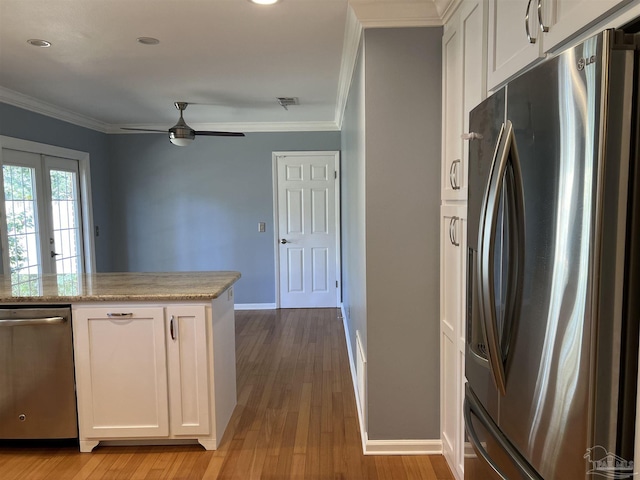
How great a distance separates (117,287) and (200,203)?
3.23 metres

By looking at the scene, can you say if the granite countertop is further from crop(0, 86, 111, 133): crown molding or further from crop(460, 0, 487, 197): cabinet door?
crop(0, 86, 111, 133): crown molding

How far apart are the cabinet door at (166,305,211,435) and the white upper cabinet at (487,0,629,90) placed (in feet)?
5.90

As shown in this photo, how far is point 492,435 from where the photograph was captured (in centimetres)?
134

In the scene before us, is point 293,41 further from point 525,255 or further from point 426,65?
point 525,255

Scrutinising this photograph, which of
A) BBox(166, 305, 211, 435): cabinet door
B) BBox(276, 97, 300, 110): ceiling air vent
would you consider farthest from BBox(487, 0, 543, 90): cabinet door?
BBox(276, 97, 300, 110): ceiling air vent

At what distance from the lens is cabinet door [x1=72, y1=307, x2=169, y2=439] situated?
2.33 metres

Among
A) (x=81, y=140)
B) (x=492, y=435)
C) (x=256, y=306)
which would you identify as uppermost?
(x=81, y=140)

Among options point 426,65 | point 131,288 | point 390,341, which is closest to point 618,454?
point 390,341

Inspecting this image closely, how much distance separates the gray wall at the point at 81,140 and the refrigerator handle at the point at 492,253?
166 inches

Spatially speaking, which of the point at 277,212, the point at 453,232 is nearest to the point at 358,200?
the point at 453,232

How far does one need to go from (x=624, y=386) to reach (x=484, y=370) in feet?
1.78

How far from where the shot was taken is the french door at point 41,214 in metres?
4.00

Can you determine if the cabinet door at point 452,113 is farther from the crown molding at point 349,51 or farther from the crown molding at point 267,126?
the crown molding at point 267,126

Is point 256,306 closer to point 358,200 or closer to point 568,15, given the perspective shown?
point 358,200
